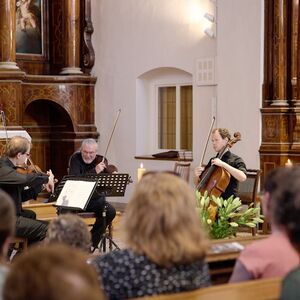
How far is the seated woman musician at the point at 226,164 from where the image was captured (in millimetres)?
7496

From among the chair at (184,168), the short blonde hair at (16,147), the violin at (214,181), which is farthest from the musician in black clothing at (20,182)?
the chair at (184,168)

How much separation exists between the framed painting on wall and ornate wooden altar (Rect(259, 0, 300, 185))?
172 inches

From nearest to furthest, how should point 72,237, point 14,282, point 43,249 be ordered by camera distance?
point 14,282
point 43,249
point 72,237

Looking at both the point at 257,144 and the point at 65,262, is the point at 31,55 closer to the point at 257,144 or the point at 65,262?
the point at 257,144

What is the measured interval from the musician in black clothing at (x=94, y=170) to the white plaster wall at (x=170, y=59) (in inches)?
114

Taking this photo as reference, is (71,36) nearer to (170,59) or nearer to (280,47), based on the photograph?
(170,59)

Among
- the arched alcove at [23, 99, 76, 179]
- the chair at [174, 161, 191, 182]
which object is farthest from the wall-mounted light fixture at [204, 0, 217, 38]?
the arched alcove at [23, 99, 76, 179]

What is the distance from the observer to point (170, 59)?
12.2 meters

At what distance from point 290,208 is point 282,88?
805 cm

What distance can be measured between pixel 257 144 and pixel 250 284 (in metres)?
8.02

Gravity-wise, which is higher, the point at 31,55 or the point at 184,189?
the point at 31,55

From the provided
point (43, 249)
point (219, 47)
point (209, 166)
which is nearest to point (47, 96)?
point (219, 47)

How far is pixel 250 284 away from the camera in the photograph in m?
2.70

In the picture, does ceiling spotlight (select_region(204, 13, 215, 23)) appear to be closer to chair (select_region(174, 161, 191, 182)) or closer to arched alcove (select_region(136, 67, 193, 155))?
arched alcove (select_region(136, 67, 193, 155))
